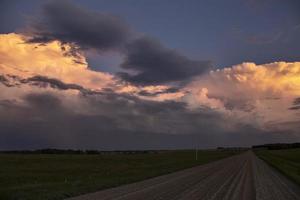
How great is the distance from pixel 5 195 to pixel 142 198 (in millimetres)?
7838

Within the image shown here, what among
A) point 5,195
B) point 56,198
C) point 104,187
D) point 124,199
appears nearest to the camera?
point 124,199

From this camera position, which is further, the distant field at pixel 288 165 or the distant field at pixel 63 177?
the distant field at pixel 288 165

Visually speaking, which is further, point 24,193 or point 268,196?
point 24,193

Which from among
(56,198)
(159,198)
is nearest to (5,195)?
(56,198)

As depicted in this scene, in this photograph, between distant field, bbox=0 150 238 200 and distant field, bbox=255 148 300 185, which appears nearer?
distant field, bbox=0 150 238 200

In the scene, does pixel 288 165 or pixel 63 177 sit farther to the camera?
pixel 288 165

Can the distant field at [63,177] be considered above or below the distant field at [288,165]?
below

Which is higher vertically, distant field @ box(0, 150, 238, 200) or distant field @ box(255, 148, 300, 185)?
distant field @ box(255, 148, 300, 185)

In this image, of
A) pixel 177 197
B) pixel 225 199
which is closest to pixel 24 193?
pixel 177 197

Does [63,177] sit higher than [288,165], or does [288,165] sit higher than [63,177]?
[288,165]

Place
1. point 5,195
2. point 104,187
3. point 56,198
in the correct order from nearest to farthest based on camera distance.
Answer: point 56,198, point 5,195, point 104,187

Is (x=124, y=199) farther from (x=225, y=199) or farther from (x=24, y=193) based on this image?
(x=24, y=193)

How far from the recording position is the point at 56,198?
72.9ft

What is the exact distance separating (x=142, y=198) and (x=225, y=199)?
151 inches
